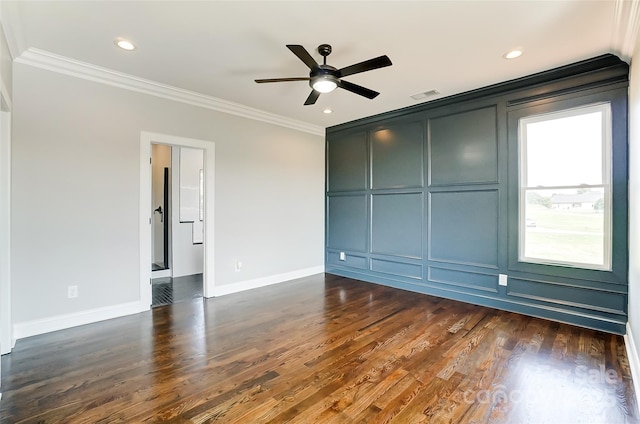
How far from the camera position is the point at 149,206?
3.60 metres

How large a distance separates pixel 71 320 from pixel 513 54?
203 inches

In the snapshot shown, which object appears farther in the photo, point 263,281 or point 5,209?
point 263,281

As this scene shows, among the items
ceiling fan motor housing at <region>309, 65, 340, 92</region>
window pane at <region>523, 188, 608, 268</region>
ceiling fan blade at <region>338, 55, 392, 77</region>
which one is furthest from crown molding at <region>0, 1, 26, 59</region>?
window pane at <region>523, 188, 608, 268</region>

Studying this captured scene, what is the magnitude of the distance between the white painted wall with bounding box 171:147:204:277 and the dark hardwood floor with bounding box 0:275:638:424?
1922mm

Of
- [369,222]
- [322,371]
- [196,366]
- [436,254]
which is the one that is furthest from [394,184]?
[196,366]

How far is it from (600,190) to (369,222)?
2.89m

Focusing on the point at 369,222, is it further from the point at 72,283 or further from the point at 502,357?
the point at 72,283

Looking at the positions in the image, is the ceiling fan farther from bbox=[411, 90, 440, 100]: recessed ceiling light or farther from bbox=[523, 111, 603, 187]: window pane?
bbox=[523, 111, 603, 187]: window pane

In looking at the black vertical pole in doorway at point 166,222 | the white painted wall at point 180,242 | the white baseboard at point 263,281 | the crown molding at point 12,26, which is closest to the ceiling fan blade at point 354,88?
the crown molding at point 12,26

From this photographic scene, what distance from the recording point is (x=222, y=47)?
2764 mm

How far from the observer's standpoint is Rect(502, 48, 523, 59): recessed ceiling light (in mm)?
2840

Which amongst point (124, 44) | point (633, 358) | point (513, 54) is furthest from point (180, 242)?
point (633, 358)

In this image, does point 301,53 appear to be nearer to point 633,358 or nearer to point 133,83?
point 133,83

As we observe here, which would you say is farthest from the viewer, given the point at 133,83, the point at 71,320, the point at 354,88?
the point at 133,83
